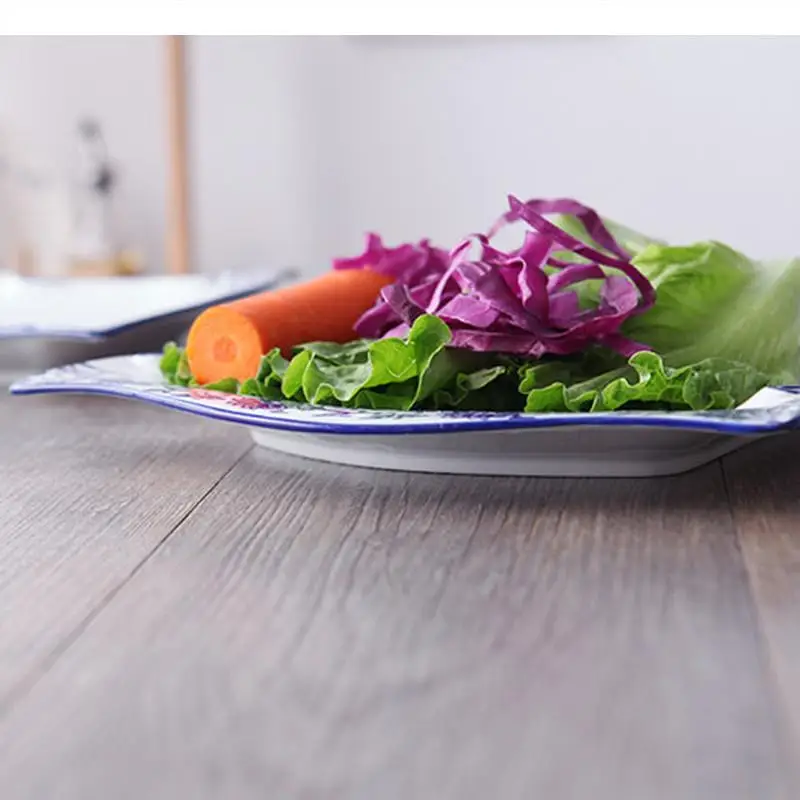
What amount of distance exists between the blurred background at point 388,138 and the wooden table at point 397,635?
229 cm

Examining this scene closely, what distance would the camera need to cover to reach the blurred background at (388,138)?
9.82 ft

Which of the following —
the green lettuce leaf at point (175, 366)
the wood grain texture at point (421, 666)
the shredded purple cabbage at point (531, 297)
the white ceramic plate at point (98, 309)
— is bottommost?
the white ceramic plate at point (98, 309)

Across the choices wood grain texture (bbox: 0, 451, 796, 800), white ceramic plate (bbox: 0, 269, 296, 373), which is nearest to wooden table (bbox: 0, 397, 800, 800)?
wood grain texture (bbox: 0, 451, 796, 800)

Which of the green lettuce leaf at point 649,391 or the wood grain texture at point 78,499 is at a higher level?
the green lettuce leaf at point 649,391

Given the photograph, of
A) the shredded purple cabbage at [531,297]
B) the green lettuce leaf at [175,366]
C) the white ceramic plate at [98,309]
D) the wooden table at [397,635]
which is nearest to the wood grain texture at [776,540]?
the wooden table at [397,635]

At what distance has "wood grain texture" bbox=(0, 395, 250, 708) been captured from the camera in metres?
0.55

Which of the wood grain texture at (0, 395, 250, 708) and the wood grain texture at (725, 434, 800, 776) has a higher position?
the wood grain texture at (725, 434, 800, 776)

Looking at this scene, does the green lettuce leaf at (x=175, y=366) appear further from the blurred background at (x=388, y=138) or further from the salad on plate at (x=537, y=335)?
the blurred background at (x=388, y=138)

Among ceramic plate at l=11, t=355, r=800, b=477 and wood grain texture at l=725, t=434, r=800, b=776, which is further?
ceramic plate at l=11, t=355, r=800, b=477

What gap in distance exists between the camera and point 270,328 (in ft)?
3.03

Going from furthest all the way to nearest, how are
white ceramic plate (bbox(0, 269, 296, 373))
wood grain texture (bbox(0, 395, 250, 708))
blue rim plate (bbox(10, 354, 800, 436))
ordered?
white ceramic plate (bbox(0, 269, 296, 373)) → blue rim plate (bbox(10, 354, 800, 436)) → wood grain texture (bbox(0, 395, 250, 708))

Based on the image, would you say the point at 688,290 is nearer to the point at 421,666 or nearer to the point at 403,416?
the point at 403,416

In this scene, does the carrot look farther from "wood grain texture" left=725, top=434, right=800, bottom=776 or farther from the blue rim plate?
"wood grain texture" left=725, top=434, right=800, bottom=776

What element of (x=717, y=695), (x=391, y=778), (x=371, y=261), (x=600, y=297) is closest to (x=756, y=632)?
(x=717, y=695)
